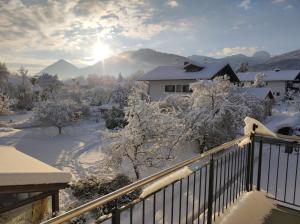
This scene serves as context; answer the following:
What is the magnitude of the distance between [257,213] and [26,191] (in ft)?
13.6

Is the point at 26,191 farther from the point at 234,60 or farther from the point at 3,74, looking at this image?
the point at 234,60

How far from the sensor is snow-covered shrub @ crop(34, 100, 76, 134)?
2145 centimetres

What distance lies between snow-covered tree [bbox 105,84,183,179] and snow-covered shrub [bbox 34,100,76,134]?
12.2 metres

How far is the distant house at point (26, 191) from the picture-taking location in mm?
4621

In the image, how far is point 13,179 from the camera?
4555mm

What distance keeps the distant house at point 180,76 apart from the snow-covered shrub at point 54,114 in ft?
26.1

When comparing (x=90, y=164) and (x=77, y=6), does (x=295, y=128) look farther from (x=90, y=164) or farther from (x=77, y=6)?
(x=77, y=6)

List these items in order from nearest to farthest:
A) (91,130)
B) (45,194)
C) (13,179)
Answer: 1. (13,179)
2. (45,194)
3. (91,130)

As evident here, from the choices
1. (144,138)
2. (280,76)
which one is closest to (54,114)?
(144,138)

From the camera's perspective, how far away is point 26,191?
489 centimetres

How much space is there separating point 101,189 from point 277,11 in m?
8.95

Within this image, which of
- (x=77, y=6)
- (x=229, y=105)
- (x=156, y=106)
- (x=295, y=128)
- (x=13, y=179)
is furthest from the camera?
(x=295, y=128)

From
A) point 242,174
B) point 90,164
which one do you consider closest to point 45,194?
point 242,174

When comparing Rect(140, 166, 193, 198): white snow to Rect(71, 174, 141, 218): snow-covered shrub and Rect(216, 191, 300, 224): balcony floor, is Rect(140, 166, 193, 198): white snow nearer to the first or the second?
Rect(216, 191, 300, 224): balcony floor
